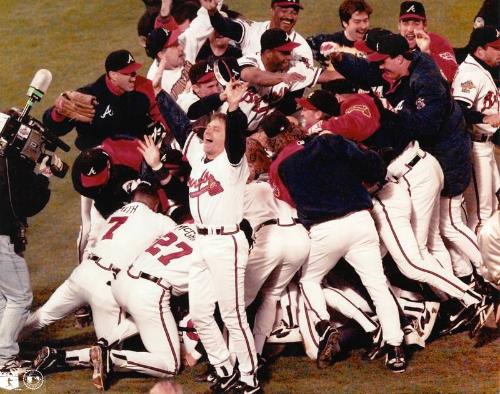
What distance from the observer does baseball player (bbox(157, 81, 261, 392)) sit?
633 cm

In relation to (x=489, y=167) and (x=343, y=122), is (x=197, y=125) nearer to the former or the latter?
(x=343, y=122)

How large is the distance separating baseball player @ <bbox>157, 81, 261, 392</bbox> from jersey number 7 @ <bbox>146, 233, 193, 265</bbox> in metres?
0.23

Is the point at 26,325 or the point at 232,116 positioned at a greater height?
the point at 232,116

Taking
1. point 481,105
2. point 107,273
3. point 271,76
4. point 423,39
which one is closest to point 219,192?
point 107,273

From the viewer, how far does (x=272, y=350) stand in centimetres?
692

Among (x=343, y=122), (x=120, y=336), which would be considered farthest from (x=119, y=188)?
(x=343, y=122)

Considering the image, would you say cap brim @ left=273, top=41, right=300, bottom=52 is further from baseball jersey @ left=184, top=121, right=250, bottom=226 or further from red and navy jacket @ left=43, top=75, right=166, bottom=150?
baseball jersey @ left=184, top=121, right=250, bottom=226

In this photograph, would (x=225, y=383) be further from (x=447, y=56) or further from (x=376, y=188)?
(x=447, y=56)

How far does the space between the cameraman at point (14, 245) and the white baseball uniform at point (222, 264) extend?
3.88 ft

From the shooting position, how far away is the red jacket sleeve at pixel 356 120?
6.72m

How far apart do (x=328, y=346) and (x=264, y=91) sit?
2072mm

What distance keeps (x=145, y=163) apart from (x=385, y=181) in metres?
1.69

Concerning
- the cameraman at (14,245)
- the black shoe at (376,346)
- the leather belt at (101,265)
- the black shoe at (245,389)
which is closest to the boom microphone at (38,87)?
the cameraman at (14,245)

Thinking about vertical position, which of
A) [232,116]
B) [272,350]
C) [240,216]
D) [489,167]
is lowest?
[272,350]
